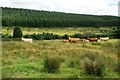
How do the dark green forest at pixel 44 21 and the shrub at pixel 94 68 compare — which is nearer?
the shrub at pixel 94 68

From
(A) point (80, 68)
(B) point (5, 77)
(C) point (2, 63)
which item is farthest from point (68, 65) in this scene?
(B) point (5, 77)

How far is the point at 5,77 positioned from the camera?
33.0ft

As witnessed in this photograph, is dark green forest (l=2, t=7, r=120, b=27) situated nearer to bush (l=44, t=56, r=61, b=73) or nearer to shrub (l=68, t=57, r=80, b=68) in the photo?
shrub (l=68, t=57, r=80, b=68)

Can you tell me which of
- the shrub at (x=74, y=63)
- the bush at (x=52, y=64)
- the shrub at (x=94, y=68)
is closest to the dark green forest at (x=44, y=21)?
the shrub at (x=74, y=63)

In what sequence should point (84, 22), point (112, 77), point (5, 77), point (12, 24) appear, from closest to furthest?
1. point (5, 77)
2. point (112, 77)
3. point (12, 24)
4. point (84, 22)

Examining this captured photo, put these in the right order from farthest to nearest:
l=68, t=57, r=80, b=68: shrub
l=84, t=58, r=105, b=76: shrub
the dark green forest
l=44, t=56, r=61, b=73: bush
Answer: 1. the dark green forest
2. l=68, t=57, r=80, b=68: shrub
3. l=44, t=56, r=61, b=73: bush
4. l=84, t=58, r=105, b=76: shrub

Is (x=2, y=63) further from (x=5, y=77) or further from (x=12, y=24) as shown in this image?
(x=12, y=24)

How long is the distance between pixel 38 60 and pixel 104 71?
12.4 feet

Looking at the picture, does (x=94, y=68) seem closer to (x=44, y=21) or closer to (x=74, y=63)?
(x=74, y=63)

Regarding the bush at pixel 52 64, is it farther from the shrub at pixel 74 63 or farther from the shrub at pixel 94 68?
the shrub at pixel 74 63

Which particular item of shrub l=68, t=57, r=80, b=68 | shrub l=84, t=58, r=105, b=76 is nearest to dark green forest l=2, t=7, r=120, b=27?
shrub l=68, t=57, r=80, b=68

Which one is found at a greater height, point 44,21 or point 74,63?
point 44,21

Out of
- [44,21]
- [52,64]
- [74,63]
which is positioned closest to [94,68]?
[52,64]

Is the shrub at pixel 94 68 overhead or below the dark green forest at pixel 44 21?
below
